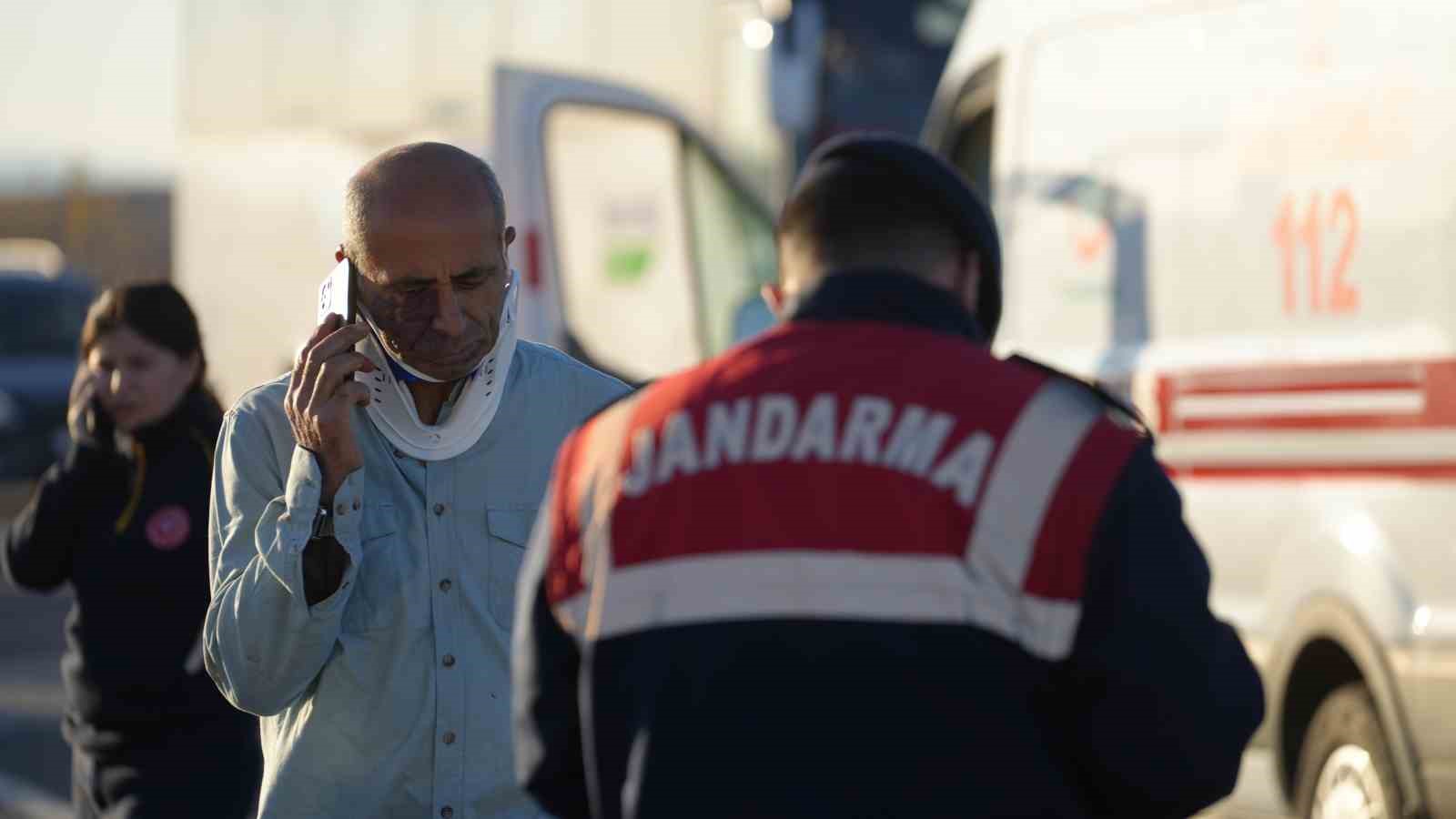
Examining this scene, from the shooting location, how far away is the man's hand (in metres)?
3.10

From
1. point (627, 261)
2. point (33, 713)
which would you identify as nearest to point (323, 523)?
point (627, 261)

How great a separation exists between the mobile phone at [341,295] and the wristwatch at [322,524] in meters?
0.26

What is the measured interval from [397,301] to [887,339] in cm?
103

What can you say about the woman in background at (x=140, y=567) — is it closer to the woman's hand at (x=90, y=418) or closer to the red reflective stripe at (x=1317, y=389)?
the woman's hand at (x=90, y=418)

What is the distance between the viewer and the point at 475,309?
3.23m

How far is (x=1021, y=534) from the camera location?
7.43 ft

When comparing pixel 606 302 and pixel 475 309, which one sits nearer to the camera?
pixel 475 309

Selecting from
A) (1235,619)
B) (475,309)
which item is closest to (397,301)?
(475,309)

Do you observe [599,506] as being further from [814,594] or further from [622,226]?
[622,226]

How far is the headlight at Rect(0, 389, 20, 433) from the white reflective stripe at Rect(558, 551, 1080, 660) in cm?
1879

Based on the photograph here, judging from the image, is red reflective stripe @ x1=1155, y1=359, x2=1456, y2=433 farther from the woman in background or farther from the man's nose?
the man's nose

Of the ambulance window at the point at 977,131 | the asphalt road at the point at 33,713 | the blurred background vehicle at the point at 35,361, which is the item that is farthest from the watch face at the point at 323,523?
the blurred background vehicle at the point at 35,361

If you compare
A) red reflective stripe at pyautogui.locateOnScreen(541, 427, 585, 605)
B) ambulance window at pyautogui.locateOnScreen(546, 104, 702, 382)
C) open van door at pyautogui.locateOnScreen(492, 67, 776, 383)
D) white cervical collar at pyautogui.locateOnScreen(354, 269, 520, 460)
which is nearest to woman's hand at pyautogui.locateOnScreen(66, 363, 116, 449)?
white cervical collar at pyautogui.locateOnScreen(354, 269, 520, 460)

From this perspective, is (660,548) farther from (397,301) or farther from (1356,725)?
(1356,725)
